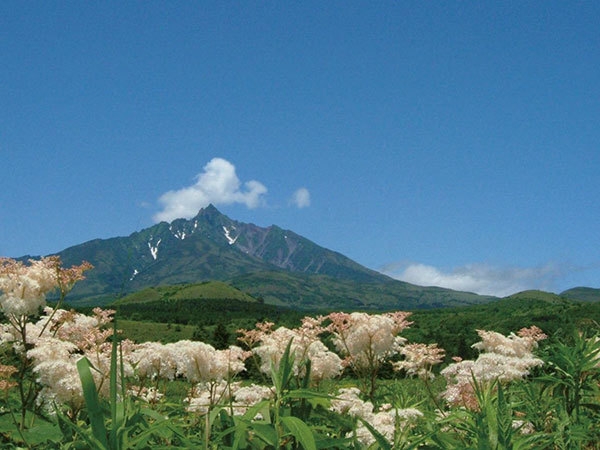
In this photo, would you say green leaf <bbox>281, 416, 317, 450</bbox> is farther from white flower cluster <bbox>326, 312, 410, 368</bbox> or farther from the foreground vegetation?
white flower cluster <bbox>326, 312, 410, 368</bbox>

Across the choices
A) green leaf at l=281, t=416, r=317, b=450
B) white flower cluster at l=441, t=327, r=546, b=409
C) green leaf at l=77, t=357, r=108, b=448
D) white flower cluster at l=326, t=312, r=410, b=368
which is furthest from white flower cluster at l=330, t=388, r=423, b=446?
white flower cluster at l=326, t=312, r=410, b=368

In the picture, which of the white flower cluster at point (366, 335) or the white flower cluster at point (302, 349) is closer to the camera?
the white flower cluster at point (302, 349)

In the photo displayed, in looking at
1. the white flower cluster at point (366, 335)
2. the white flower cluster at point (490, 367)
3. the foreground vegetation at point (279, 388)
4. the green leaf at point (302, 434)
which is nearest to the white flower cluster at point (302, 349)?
the foreground vegetation at point (279, 388)

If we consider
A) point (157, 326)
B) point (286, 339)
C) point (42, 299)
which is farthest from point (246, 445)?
point (157, 326)

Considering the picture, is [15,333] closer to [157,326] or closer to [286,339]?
[286,339]

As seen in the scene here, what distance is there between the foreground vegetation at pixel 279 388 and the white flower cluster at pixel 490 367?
16mm

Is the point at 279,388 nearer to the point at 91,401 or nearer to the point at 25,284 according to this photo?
the point at 91,401

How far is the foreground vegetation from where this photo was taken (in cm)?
259

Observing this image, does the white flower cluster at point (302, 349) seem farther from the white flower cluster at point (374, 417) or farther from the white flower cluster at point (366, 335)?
the white flower cluster at point (374, 417)

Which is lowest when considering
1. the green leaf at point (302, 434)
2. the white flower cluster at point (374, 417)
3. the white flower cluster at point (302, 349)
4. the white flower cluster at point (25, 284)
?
the white flower cluster at point (374, 417)

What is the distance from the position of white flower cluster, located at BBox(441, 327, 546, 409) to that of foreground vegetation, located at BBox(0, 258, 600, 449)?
16mm

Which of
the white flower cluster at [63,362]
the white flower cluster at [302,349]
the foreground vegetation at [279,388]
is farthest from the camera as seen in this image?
the white flower cluster at [302,349]

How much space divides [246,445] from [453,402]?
314 cm

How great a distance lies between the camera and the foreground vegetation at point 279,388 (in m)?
2.59
